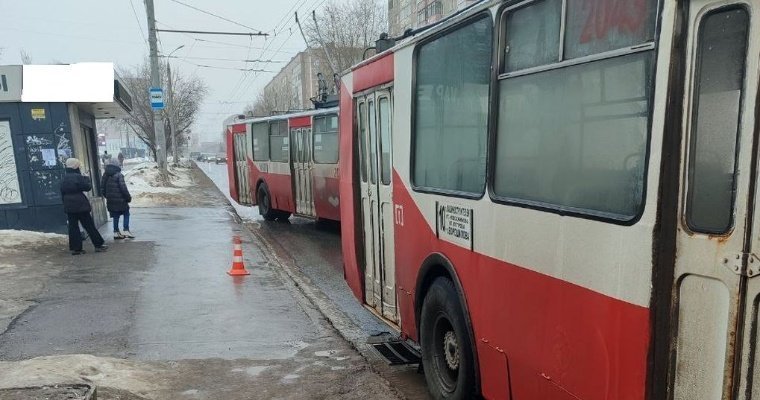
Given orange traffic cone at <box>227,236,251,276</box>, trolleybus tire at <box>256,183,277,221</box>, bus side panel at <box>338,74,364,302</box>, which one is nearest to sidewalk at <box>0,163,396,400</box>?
orange traffic cone at <box>227,236,251,276</box>

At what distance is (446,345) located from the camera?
14.6 feet

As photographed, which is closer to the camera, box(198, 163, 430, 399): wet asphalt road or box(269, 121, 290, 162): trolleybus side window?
box(198, 163, 430, 399): wet asphalt road

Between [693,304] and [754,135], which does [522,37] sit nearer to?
[754,135]

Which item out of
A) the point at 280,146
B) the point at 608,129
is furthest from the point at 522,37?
the point at 280,146

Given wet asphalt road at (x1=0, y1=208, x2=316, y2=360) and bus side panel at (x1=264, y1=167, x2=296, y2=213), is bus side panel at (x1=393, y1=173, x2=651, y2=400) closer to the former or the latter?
wet asphalt road at (x1=0, y1=208, x2=316, y2=360)

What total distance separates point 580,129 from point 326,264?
8.42m

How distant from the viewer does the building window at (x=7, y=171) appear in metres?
11.4

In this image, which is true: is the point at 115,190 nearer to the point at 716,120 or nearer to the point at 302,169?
the point at 302,169

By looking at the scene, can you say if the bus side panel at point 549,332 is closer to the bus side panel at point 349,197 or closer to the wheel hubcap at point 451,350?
the wheel hubcap at point 451,350

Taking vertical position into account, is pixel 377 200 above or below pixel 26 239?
above

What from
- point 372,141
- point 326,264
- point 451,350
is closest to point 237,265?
point 326,264

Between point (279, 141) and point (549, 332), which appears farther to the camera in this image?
point (279, 141)

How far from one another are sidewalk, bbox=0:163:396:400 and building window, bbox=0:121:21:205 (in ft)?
4.95

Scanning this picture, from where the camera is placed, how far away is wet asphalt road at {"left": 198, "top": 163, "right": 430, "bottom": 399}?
526cm
